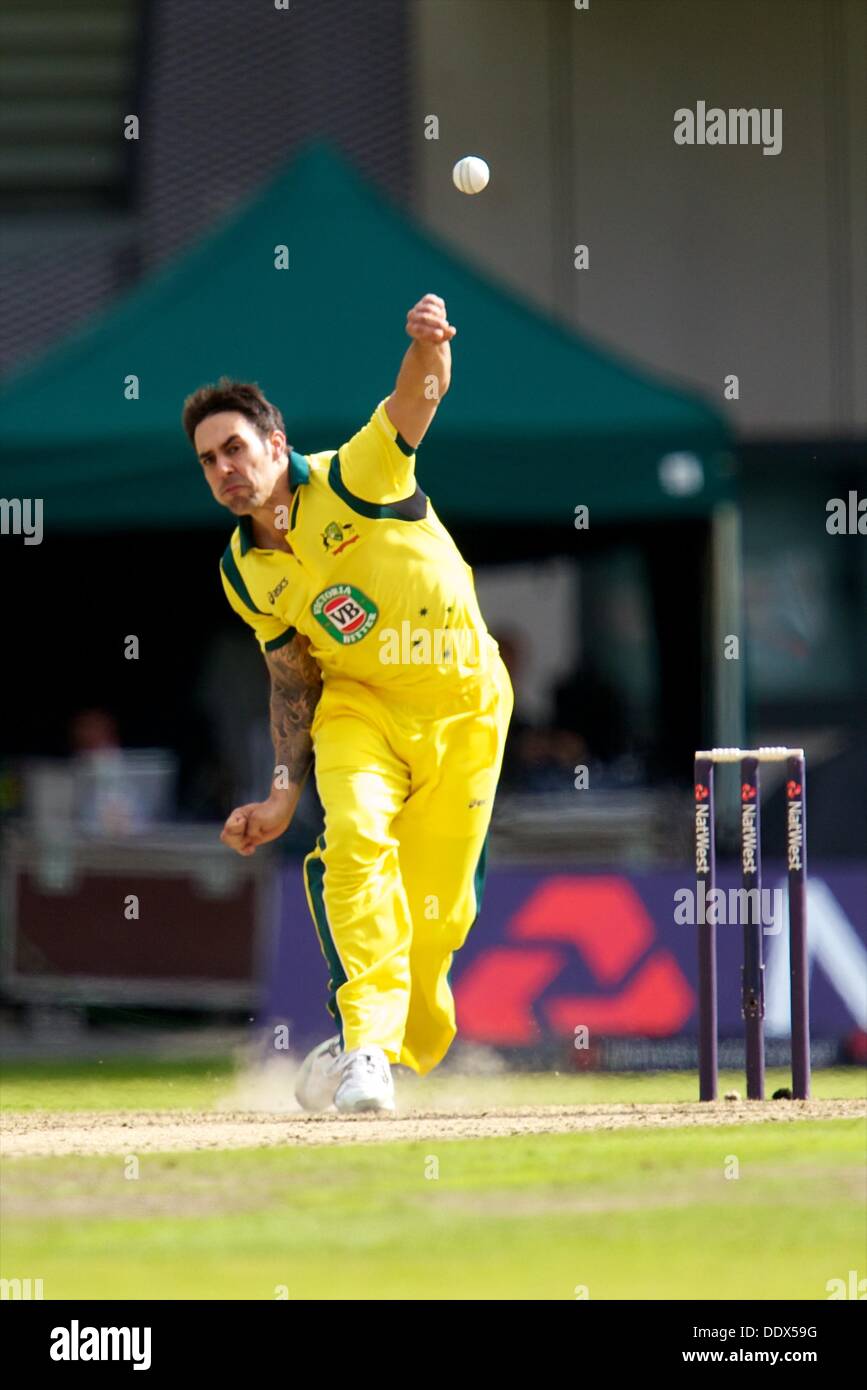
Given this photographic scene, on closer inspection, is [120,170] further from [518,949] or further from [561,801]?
[518,949]

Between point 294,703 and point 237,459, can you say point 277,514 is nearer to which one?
point 237,459

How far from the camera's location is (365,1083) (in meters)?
5.82

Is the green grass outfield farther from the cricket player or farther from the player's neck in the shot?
the player's neck

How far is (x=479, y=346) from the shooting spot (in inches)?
397

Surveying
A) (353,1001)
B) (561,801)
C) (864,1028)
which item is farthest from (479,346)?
(353,1001)

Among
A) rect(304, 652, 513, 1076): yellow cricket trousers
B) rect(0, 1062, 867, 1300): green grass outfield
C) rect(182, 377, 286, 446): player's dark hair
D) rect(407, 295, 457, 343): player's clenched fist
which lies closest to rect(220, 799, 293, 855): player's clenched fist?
rect(304, 652, 513, 1076): yellow cricket trousers

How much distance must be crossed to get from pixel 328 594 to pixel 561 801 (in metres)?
3.56

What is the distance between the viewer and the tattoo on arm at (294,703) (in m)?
6.47

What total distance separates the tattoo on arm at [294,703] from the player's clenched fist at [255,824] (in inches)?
8.4

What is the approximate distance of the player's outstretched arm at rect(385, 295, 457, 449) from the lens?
19.0 ft

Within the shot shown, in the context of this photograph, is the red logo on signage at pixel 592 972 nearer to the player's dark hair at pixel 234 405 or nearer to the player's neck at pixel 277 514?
the player's neck at pixel 277 514

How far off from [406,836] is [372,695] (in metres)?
0.41

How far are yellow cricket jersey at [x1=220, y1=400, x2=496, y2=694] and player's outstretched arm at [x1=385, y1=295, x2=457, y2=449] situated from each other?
0.08 meters

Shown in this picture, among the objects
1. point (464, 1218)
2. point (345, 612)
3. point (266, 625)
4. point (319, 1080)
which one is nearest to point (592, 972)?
point (319, 1080)
